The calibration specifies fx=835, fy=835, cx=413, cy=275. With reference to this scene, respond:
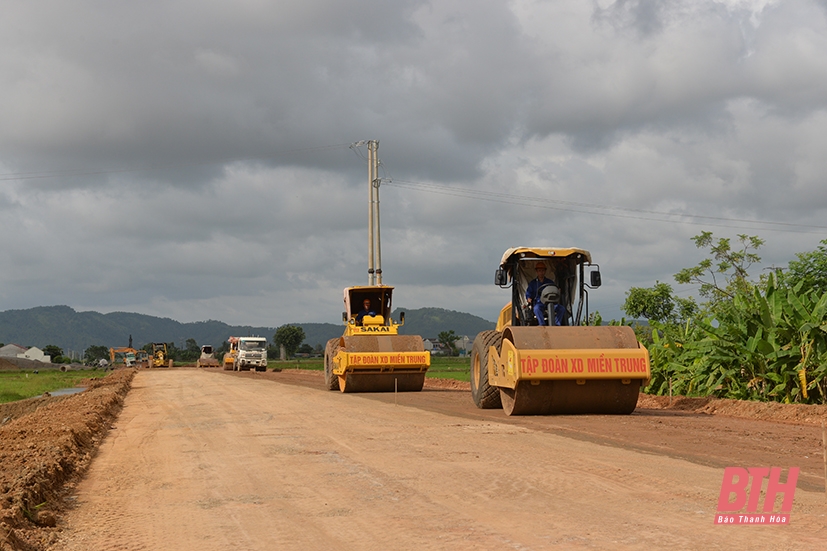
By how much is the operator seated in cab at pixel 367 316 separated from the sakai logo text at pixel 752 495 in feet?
60.3

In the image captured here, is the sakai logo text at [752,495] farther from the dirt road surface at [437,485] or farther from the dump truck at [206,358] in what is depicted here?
the dump truck at [206,358]

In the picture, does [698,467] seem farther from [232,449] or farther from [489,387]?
[489,387]

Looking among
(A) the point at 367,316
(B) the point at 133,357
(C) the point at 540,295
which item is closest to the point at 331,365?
(A) the point at 367,316

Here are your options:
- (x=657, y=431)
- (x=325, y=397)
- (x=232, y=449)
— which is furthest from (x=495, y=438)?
(x=325, y=397)

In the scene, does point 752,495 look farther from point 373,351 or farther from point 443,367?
point 443,367

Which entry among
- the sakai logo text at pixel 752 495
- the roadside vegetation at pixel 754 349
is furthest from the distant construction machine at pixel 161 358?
the sakai logo text at pixel 752 495

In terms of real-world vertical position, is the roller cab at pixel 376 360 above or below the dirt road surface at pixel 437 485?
above

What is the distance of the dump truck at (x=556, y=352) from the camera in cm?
1419

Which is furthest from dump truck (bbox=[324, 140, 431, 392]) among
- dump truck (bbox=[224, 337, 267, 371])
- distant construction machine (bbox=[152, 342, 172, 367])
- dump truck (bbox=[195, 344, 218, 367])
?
Answer: distant construction machine (bbox=[152, 342, 172, 367])

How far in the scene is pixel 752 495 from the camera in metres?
7.25

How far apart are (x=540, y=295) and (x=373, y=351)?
8883 mm

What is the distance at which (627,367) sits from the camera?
1424cm

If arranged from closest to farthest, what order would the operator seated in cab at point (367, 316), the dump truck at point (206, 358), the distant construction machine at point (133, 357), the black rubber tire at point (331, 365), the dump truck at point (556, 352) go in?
1. the dump truck at point (556, 352)
2. the black rubber tire at point (331, 365)
3. the operator seated in cab at point (367, 316)
4. the dump truck at point (206, 358)
5. the distant construction machine at point (133, 357)

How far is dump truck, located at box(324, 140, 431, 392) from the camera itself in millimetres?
23969
